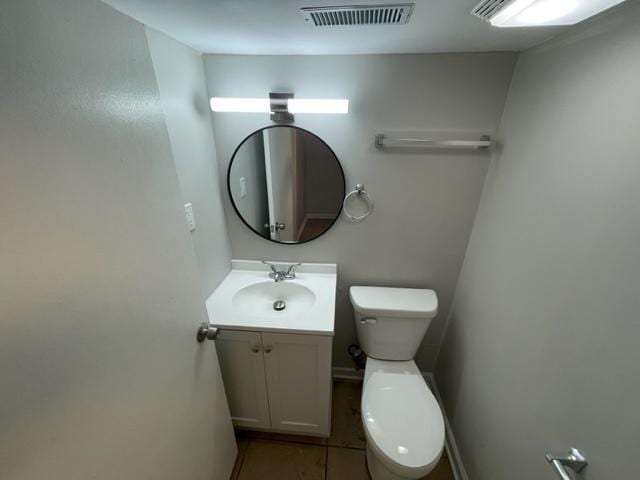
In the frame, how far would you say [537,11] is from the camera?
69cm

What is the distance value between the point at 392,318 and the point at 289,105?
46.1 inches

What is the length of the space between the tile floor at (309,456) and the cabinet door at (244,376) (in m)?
0.14

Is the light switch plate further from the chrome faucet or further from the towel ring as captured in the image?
the towel ring

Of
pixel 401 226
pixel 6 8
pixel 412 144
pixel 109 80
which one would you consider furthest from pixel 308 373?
pixel 6 8

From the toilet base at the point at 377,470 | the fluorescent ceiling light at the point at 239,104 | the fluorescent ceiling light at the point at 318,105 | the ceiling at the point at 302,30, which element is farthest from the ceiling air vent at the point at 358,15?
the toilet base at the point at 377,470

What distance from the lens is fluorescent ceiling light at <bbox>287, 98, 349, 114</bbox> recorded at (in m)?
1.17

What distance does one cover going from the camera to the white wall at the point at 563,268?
662 mm

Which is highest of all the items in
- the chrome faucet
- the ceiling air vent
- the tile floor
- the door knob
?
the ceiling air vent

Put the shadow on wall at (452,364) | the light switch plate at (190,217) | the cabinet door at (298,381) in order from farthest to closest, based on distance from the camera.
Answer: the shadow on wall at (452,364) → the cabinet door at (298,381) → the light switch plate at (190,217)

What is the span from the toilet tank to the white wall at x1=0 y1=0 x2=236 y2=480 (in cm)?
92

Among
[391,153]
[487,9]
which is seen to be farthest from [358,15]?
[391,153]

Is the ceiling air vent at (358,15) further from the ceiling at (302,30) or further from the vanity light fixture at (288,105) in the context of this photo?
the vanity light fixture at (288,105)

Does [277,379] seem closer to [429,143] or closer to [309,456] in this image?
[309,456]

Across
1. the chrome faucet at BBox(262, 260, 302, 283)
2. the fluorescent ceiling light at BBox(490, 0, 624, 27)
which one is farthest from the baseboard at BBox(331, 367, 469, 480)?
the fluorescent ceiling light at BBox(490, 0, 624, 27)
